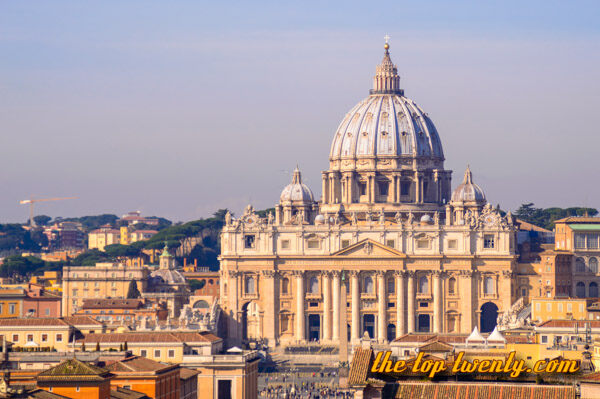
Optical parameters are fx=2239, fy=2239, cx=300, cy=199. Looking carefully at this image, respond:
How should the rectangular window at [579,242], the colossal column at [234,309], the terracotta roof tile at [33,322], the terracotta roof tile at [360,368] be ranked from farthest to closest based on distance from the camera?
the rectangular window at [579,242] < the colossal column at [234,309] < the terracotta roof tile at [33,322] < the terracotta roof tile at [360,368]

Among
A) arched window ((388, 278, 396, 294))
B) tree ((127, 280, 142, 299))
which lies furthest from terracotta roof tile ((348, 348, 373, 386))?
tree ((127, 280, 142, 299))

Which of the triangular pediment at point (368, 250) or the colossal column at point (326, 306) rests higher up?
the triangular pediment at point (368, 250)

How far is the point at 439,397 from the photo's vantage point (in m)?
76.4

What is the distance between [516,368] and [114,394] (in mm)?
23608

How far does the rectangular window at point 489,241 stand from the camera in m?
194

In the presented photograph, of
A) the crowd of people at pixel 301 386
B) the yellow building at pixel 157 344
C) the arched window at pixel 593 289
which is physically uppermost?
the arched window at pixel 593 289

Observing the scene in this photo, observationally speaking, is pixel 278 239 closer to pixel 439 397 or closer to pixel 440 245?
pixel 440 245

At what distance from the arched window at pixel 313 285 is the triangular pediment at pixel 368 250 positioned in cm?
335

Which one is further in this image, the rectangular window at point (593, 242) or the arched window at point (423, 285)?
the arched window at point (423, 285)

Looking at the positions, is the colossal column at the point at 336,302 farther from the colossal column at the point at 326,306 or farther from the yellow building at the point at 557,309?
the yellow building at the point at 557,309

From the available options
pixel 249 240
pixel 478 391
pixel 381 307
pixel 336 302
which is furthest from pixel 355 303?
pixel 478 391

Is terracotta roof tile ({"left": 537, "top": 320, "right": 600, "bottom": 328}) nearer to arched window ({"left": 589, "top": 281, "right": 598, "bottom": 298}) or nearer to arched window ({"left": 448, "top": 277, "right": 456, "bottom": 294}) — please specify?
arched window ({"left": 589, "top": 281, "right": 598, "bottom": 298})

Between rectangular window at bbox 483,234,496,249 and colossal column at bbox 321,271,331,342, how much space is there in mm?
13922

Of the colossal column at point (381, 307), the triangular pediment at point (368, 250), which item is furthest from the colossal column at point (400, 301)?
the triangular pediment at point (368, 250)
